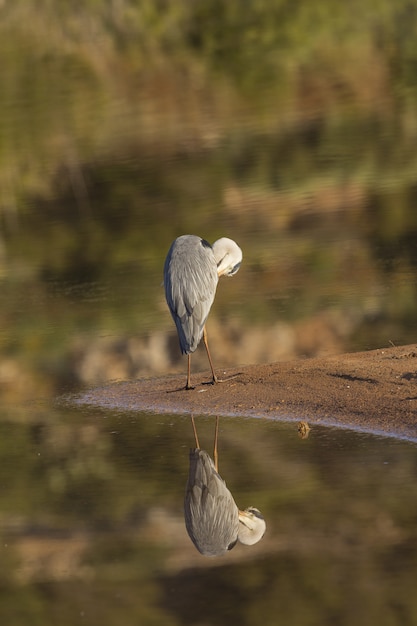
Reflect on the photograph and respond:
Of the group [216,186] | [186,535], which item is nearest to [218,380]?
[186,535]

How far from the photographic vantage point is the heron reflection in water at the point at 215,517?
7.77m

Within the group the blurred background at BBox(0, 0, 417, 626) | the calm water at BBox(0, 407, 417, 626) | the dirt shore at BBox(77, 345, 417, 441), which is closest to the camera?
the calm water at BBox(0, 407, 417, 626)

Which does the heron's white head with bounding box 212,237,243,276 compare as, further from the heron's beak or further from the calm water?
the calm water

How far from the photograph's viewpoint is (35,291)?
57.4ft

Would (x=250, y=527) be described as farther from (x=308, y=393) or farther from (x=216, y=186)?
(x=216, y=186)

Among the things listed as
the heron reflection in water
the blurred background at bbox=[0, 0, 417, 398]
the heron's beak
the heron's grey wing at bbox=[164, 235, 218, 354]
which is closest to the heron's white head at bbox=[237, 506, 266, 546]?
the heron reflection in water

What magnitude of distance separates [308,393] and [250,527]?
2718mm

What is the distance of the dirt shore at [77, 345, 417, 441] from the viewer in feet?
31.9

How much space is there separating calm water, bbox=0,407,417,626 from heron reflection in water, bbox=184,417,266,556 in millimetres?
64

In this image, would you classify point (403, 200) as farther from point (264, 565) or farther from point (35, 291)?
point (264, 565)

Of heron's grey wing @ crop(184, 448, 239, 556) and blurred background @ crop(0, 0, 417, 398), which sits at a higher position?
heron's grey wing @ crop(184, 448, 239, 556)

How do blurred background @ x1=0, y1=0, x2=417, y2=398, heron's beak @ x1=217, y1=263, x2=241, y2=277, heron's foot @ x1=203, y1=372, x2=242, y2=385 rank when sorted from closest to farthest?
heron's foot @ x1=203, y1=372, x2=242, y2=385
heron's beak @ x1=217, y1=263, x2=241, y2=277
blurred background @ x1=0, y1=0, x2=417, y2=398

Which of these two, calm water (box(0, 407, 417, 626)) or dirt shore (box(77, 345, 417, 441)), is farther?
dirt shore (box(77, 345, 417, 441))

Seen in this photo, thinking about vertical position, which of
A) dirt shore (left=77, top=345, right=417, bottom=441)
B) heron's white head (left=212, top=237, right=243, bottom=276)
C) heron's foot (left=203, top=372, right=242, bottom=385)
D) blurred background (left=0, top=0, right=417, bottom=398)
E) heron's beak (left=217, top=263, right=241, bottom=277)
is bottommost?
blurred background (left=0, top=0, right=417, bottom=398)
